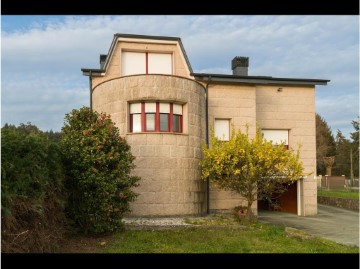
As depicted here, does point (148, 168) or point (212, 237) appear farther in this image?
point (148, 168)

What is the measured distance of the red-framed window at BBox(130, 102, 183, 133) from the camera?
1666 cm

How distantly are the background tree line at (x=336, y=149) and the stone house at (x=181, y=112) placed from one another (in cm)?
3431


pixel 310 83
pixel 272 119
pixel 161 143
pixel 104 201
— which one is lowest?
pixel 104 201

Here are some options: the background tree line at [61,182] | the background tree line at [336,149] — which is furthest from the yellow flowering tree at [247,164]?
the background tree line at [336,149]

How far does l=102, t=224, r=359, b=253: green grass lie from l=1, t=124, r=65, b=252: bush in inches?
80.1

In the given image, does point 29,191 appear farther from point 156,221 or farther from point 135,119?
point 135,119

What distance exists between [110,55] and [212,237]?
36.7ft

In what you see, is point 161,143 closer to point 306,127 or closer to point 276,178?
point 276,178

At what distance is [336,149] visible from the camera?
63375 mm

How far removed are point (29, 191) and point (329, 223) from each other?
47.5 feet
